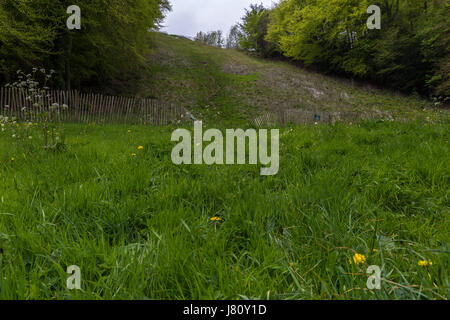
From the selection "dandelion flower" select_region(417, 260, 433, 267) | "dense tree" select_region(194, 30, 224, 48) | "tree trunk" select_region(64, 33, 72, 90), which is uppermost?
"dense tree" select_region(194, 30, 224, 48)

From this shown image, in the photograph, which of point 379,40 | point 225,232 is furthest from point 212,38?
point 225,232

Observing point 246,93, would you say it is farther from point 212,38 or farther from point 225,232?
point 212,38

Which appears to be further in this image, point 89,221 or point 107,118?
point 107,118

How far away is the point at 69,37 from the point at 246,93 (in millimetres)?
14264

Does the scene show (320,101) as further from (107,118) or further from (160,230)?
(160,230)

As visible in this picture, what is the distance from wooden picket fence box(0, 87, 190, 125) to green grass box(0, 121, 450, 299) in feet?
28.8

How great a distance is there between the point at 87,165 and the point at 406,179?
12.8ft

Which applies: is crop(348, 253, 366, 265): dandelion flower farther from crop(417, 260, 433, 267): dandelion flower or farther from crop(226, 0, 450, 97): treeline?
crop(226, 0, 450, 97): treeline

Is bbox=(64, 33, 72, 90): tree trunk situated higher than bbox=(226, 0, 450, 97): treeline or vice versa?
bbox=(226, 0, 450, 97): treeline

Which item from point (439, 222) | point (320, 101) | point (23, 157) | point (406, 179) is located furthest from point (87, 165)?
point (320, 101)

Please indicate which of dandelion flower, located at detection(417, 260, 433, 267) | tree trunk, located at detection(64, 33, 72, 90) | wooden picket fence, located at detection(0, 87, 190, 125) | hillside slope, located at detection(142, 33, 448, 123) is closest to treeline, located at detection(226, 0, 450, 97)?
hillside slope, located at detection(142, 33, 448, 123)

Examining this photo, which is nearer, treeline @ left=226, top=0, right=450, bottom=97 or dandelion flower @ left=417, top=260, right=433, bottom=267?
dandelion flower @ left=417, top=260, right=433, bottom=267

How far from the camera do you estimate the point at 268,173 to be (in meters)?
2.68

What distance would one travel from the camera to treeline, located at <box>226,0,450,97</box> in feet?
70.5
